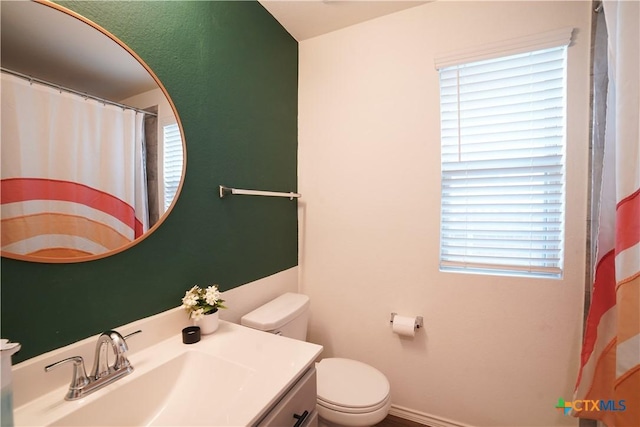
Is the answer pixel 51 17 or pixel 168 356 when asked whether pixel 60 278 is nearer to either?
pixel 168 356

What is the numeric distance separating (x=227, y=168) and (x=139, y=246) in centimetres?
55

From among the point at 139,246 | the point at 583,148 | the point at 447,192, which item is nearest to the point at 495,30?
the point at 583,148

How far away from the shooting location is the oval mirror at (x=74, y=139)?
0.69 m

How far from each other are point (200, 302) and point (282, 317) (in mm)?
443

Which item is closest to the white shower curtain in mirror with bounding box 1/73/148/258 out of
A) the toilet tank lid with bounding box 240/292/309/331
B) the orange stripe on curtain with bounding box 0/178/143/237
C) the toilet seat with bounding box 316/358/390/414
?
the orange stripe on curtain with bounding box 0/178/143/237

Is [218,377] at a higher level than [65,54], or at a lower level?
lower

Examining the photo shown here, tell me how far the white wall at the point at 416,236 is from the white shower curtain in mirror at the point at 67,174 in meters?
1.16

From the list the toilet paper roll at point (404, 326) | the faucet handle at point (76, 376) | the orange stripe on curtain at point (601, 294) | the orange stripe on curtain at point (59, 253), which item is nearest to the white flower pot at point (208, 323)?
the faucet handle at point (76, 376)

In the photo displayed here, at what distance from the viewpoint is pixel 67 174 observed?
779mm

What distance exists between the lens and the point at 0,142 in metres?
0.65

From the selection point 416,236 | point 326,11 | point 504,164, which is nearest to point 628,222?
point 504,164

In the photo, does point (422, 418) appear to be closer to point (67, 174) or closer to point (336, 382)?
point (336, 382)

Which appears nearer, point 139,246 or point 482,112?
point 139,246

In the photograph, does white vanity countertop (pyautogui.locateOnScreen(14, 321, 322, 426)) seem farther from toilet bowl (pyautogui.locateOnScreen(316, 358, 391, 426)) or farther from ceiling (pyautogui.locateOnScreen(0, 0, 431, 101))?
ceiling (pyautogui.locateOnScreen(0, 0, 431, 101))
